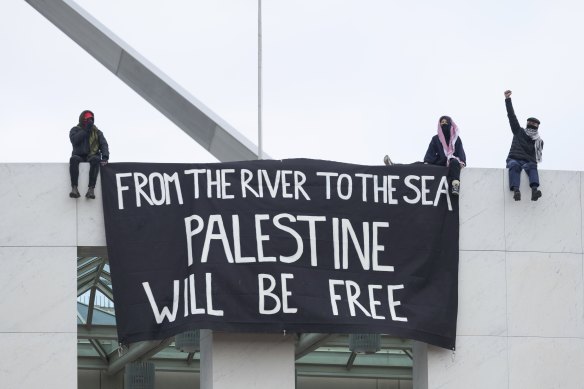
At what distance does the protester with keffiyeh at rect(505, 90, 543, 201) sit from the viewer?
89.5 ft

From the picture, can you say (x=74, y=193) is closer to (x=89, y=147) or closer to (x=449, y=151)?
(x=89, y=147)

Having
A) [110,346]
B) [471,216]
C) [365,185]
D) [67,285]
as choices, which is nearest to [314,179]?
[365,185]

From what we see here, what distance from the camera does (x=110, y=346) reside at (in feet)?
151

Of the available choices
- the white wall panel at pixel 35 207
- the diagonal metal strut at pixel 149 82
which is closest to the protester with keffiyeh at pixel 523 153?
the diagonal metal strut at pixel 149 82

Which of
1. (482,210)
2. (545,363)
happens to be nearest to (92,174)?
(482,210)

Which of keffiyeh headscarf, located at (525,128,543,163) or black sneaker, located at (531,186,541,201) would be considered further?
keffiyeh headscarf, located at (525,128,543,163)

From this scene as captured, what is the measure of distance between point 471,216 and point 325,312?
117 inches

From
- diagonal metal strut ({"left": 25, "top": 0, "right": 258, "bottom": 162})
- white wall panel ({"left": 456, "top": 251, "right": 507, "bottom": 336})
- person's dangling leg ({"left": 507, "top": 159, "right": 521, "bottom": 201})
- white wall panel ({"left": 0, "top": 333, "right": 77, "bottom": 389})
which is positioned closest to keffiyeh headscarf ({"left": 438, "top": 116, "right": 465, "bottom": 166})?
person's dangling leg ({"left": 507, "top": 159, "right": 521, "bottom": 201})

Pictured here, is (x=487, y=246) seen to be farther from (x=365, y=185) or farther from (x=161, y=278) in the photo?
(x=161, y=278)

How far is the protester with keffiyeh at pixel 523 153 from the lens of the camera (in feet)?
89.5

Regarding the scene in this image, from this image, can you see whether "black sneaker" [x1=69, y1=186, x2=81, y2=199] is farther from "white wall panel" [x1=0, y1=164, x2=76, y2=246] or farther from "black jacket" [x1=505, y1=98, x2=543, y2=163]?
"black jacket" [x1=505, y1=98, x2=543, y2=163]

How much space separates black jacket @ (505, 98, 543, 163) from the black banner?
126 centimetres

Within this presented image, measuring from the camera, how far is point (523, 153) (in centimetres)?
2745

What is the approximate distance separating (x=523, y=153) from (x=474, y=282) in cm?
229
